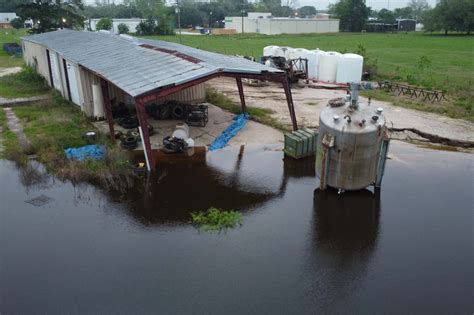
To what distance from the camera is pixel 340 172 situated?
1343cm

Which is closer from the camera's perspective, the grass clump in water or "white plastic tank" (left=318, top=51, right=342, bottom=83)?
the grass clump in water

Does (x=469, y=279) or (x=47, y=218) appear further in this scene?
(x=47, y=218)

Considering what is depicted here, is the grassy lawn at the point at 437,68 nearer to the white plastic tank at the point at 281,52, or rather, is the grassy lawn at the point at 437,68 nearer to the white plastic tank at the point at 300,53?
the white plastic tank at the point at 300,53

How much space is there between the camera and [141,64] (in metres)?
18.9

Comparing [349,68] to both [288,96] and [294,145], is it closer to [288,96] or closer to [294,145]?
[288,96]

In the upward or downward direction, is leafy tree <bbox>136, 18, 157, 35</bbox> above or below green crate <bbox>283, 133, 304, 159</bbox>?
above

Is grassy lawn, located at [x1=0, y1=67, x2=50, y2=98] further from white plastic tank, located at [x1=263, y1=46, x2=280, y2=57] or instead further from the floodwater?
white plastic tank, located at [x1=263, y1=46, x2=280, y2=57]

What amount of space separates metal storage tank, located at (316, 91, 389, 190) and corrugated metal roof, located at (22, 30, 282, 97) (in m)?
6.03

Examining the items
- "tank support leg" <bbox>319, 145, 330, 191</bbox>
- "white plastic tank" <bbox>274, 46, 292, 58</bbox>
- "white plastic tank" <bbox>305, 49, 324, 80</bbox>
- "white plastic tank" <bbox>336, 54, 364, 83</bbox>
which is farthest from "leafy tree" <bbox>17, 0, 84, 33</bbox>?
"tank support leg" <bbox>319, 145, 330, 191</bbox>

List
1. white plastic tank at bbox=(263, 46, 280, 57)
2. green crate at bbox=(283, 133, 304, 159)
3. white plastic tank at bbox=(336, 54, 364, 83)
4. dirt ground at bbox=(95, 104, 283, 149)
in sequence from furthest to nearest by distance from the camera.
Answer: white plastic tank at bbox=(263, 46, 280, 57) < white plastic tank at bbox=(336, 54, 364, 83) < dirt ground at bbox=(95, 104, 283, 149) < green crate at bbox=(283, 133, 304, 159)

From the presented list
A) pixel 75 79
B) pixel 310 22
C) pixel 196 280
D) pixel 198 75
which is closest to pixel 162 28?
pixel 310 22

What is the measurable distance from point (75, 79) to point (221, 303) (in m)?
19.2

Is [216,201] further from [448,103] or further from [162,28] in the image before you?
[162,28]

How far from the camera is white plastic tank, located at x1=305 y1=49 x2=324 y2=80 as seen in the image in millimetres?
34656
